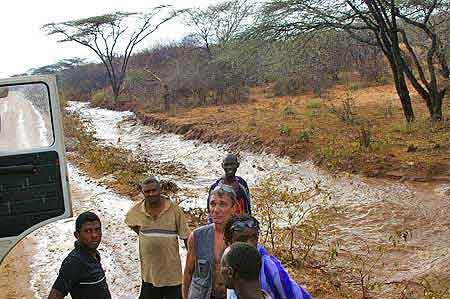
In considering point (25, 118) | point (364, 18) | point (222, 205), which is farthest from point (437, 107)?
point (25, 118)

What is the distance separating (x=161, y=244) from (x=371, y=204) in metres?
5.63

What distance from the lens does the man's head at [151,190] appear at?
3426 millimetres

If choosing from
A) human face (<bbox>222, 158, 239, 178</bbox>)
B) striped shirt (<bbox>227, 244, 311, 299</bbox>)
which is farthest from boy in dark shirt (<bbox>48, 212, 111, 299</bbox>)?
human face (<bbox>222, 158, 239, 178</bbox>)

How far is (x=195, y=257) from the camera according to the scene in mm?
2758

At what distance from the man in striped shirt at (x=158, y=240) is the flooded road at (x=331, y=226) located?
187 centimetres

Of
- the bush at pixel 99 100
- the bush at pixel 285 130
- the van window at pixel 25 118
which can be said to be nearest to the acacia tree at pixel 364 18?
the bush at pixel 285 130

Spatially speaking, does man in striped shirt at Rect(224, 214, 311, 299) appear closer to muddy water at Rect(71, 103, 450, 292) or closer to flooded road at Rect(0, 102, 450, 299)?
flooded road at Rect(0, 102, 450, 299)

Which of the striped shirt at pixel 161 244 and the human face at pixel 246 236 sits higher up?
the human face at pixel 246 236

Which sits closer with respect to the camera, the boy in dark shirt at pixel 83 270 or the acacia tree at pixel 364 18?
the boy in dark shirt at pixel 83 270

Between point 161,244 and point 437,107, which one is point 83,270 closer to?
point 161,244

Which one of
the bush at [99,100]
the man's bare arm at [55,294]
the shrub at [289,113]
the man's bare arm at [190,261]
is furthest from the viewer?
the bush at [99,100]

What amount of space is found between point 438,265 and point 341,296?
1.39 metres

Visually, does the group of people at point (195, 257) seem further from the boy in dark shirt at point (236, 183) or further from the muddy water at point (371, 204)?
the muddy water at point (371, 204)

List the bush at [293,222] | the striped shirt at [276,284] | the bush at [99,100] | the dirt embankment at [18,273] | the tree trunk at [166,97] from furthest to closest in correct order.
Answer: the bush at [99,100]
the tree trunk at [166,97]
the bush at [293,222]
the dirt embankment at [18,273]
the striped shirt at [276,284]
